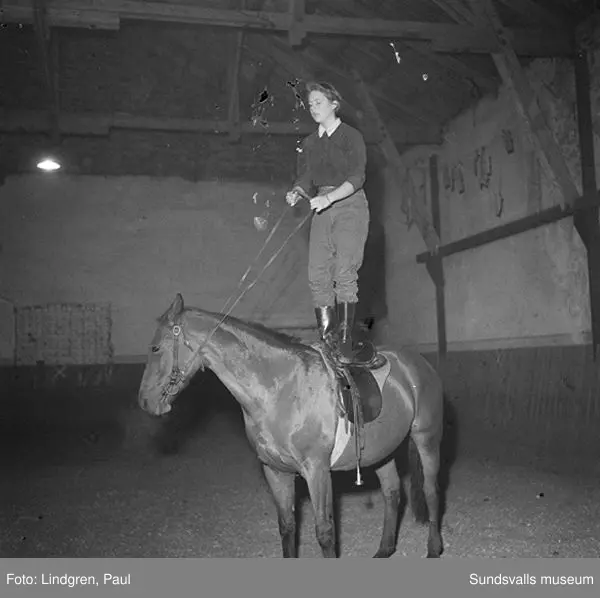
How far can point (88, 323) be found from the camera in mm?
13148

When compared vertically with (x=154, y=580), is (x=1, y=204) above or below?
above

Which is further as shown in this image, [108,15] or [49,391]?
[49,391]

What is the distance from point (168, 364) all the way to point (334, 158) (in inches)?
57.2

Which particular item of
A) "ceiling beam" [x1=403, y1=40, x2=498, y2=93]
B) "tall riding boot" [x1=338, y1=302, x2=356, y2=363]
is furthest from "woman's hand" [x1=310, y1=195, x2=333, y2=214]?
"ceiling beam" [x1=403, y1=40, x2=498, y2=93]

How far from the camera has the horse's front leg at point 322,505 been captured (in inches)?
130

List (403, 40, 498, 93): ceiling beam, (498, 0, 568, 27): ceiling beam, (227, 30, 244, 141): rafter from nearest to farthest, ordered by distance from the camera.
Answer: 1. (498, 0, 568, 27): ceiling beam
2. (403, 40, 498, 93): ceiling beam
3. (227, 30, 244, 141): rafter

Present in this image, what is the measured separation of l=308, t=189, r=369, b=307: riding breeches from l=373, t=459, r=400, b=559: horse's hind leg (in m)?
1.35

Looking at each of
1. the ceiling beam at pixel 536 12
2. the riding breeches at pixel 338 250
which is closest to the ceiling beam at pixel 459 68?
the ceiling beam at pixel 536 12

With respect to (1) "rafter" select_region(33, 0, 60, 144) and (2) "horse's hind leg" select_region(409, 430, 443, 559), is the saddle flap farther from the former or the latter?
(1) "rafter" select_region(33, 0, 60, 144)

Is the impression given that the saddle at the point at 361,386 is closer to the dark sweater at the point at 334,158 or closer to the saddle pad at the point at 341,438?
the saddle pad at the point at 341,438

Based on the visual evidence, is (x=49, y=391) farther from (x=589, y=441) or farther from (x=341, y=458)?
(x=341, y=458)

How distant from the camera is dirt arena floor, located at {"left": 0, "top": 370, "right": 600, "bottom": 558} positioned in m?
4.69

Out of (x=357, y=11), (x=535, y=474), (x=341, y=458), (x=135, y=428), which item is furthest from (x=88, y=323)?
(x=341, y=458)

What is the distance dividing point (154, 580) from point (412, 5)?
7.86 meters
